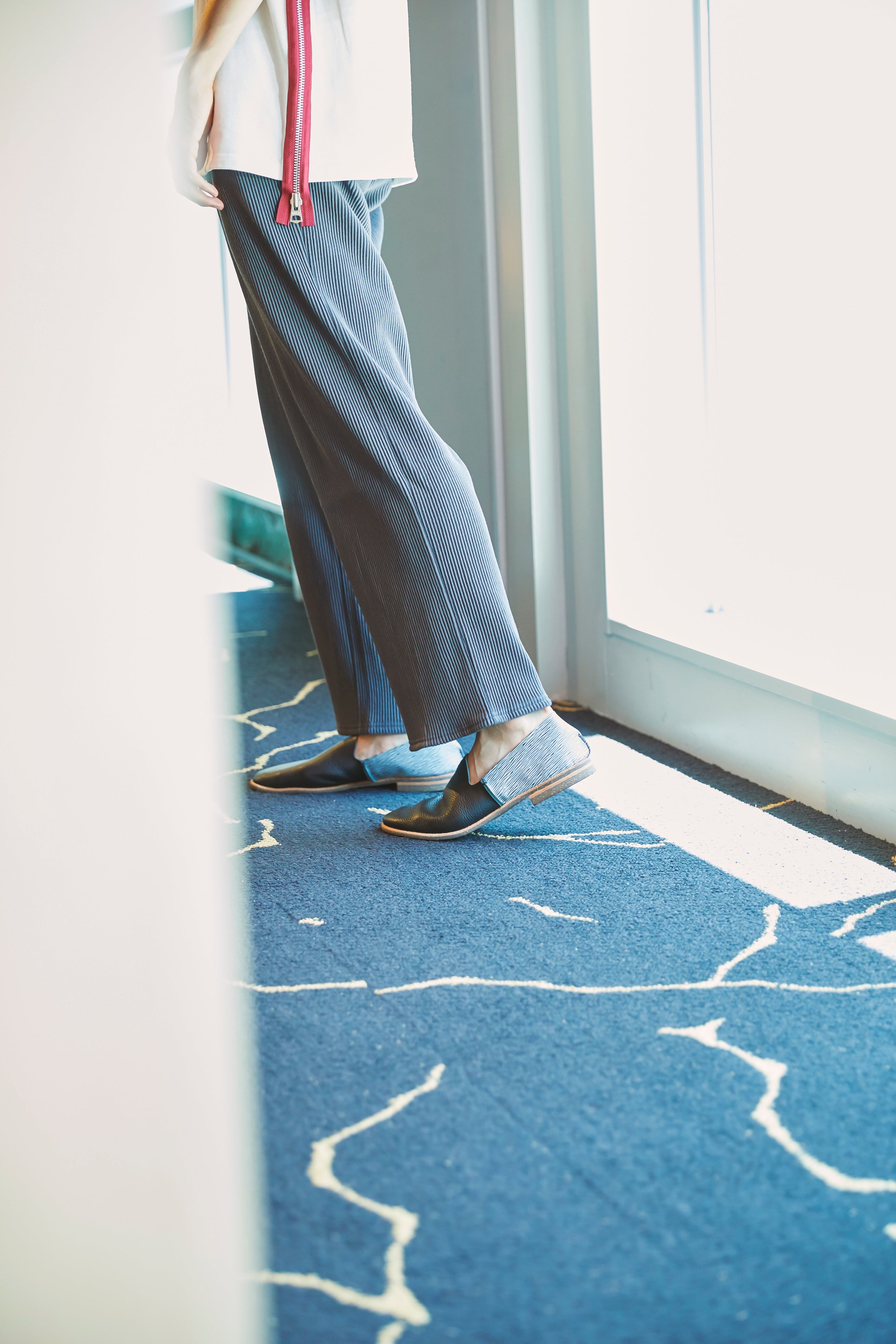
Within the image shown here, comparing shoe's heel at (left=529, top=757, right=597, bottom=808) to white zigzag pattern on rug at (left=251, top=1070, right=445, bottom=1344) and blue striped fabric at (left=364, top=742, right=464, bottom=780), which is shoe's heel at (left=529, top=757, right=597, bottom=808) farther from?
white zigzag pattern on rug at (left=251, top=1070, right=445, bottom=1344)

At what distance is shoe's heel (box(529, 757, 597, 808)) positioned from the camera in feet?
4.34

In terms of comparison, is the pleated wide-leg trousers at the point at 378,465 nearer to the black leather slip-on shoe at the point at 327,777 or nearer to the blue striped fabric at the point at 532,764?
the blue striped fabric at the point at 532,764

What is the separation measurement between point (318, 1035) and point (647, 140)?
1.33 m

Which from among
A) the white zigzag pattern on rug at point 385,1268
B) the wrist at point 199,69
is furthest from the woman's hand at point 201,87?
the white zigzag pattern on rug at point 385,1268

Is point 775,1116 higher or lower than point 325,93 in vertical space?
lower

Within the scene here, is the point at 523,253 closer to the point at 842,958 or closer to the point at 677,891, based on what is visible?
the point at 677,891

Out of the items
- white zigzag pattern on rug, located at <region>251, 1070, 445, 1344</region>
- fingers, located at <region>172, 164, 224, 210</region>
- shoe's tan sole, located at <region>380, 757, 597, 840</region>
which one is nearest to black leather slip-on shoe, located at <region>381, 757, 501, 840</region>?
shoe's tan sole, located at <region>380, 757, 597, 840</region>

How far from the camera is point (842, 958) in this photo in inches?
40.6

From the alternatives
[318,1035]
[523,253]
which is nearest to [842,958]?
[318,1035]

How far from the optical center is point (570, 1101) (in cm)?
83

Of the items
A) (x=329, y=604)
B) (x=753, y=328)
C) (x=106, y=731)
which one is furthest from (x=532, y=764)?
(x=106, y=731)

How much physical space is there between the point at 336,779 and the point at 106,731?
1.24 meters

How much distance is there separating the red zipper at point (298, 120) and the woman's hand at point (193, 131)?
0.08 meters

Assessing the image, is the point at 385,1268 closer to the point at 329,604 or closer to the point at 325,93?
the point at 329,604
